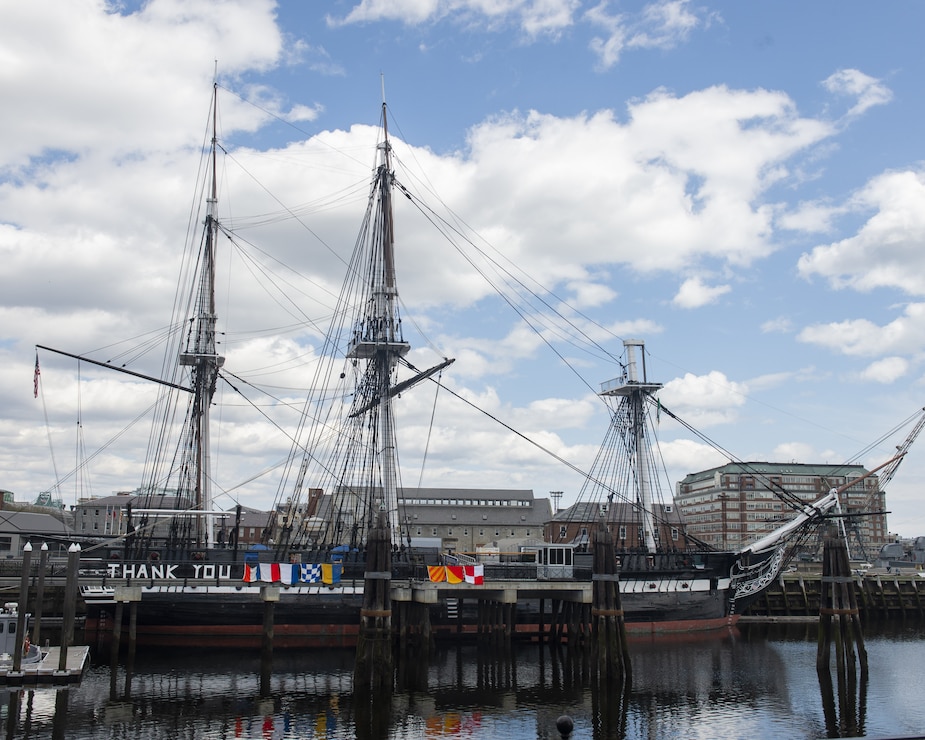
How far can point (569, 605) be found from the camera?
43000 mm

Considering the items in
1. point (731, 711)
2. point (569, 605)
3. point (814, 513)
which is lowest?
point (731, 711)

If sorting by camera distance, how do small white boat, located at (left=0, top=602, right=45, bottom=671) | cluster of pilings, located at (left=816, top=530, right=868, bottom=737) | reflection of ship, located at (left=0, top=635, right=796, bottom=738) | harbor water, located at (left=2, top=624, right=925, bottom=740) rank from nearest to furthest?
harbor water, located at (left=2, top=624, right=925, bottom=740), reflection of ship, located at (left=0, top=635, right=796, bottom=738), small white boat, located at (left=0, top=602, right=45, bottom=671), cluster of pilings, located at (left=816, top=530, right=868, bottom=737)

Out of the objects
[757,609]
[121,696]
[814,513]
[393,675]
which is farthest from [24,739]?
[757,609]

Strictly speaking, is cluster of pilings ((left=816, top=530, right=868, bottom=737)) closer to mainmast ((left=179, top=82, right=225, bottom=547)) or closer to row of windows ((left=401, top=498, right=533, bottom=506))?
mainmast ((left=179, top=82, right=225, bottom=547))

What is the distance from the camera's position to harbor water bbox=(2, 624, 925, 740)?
24.9 meters

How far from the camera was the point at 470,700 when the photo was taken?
95.8ft

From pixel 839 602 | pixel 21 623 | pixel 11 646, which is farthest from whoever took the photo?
pixel 839 602

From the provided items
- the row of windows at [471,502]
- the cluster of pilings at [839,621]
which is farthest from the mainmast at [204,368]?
the row of windows at [471,502]

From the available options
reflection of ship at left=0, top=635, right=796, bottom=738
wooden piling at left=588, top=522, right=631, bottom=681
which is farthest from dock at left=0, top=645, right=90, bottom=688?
wooden piling at left=588, top=522, right=631, bottom=681

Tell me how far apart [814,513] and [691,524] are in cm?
9871

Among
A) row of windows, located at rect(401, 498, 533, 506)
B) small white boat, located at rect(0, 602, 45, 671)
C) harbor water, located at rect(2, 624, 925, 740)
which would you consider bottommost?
harbor water, located at rect(2, 624, 925, 740)

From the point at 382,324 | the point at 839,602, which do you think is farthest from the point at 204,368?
the point at 839,602

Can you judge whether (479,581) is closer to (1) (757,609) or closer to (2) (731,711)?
(2) (731,711)

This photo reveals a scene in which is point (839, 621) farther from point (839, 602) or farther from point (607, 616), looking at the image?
point (607, 616)
